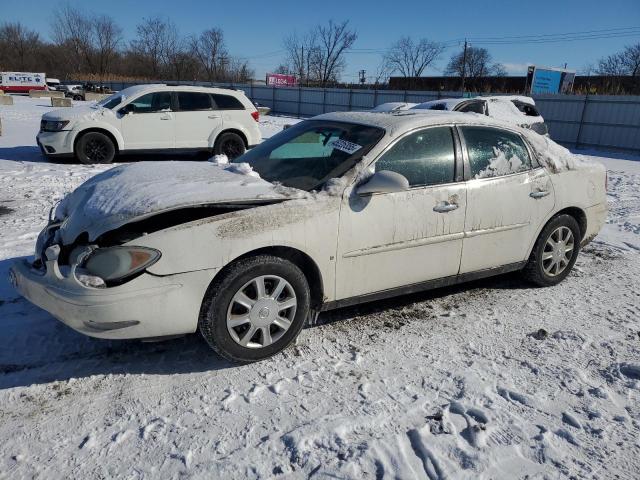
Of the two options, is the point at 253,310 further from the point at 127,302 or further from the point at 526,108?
the point at 526,108

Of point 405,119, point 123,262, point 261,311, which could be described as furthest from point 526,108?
point 123,262

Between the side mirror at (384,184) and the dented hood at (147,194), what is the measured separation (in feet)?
1.60

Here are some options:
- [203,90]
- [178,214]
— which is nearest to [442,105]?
[203,90]

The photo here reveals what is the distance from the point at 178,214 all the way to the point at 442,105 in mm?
11310

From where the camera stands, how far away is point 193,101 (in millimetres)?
10547

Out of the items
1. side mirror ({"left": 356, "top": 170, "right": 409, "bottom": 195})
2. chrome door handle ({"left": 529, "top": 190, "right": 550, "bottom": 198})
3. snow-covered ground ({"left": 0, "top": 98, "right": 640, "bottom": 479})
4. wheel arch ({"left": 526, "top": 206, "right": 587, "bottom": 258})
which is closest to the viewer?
snow-covered ground ({"left": 0, "top": 98, "right": 640, "bottom": 479})

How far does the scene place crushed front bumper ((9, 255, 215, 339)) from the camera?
2672mm

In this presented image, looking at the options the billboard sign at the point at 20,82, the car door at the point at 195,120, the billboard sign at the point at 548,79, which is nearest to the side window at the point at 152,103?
the car door at the point at 195,120

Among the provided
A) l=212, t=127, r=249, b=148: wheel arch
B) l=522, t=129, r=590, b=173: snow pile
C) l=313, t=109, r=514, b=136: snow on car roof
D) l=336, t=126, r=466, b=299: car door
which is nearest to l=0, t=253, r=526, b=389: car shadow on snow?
l=336, t=126, r=466, b=299: car door

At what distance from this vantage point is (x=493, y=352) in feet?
11.2

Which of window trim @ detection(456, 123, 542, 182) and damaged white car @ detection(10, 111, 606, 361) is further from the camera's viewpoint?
window trim @ detection(456, 123, 542, 182)

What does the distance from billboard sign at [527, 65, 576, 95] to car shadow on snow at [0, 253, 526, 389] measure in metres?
26.2

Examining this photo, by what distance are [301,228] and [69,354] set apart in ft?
5.59

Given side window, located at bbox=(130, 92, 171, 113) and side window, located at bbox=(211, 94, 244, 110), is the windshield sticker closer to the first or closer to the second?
side window, located at bbox=(130, 92, 171, 113)
